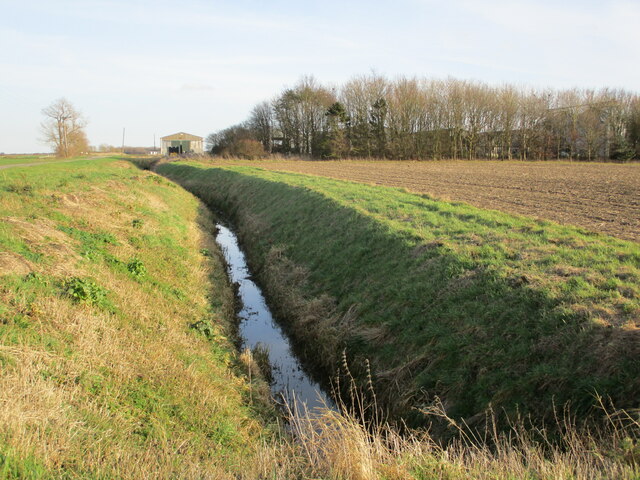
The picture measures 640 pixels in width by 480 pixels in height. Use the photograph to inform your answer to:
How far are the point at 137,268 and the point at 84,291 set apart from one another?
2.66 meters

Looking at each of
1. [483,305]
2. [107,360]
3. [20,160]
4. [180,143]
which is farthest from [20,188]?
[180,143]

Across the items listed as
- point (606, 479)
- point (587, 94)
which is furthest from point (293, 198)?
point (587, 94)

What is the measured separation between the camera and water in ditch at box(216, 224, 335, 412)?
770 cm

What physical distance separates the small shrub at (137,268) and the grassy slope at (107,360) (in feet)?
0.14

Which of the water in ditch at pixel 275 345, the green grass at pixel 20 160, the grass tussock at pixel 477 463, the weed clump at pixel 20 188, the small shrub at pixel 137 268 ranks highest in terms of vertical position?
the green grass at pixel 20 160

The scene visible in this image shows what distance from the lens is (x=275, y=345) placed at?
32.1 feet

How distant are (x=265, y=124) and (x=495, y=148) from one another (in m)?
40.3

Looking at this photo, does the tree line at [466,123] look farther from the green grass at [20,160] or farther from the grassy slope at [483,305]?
the grassy slope at [483,305]

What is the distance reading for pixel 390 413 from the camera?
6.54 meters

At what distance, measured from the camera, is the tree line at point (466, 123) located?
184ft

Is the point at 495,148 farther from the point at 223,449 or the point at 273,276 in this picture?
the point at 223,449

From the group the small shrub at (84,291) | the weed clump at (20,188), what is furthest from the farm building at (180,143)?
the small shrub at (84,291)

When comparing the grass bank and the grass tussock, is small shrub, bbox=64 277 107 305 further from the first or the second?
the grass tussock

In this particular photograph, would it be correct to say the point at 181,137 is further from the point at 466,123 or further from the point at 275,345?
the point at 275,345
